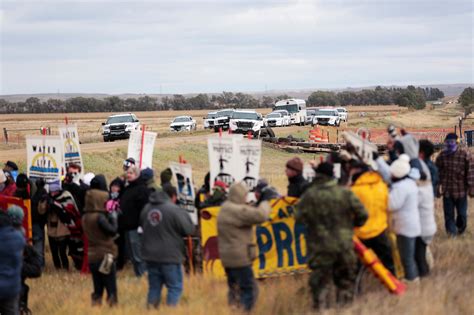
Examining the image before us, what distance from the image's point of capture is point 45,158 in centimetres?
1373

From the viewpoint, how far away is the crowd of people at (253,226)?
8.48 meters

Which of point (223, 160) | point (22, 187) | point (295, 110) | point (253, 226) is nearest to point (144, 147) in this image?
point (22, 187)

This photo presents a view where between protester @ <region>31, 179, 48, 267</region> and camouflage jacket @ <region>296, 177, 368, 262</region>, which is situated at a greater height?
camouflage jacket @ <region>296, 177, 368, 262</region>

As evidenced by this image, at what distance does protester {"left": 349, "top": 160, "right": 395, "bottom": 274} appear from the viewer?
9180mm

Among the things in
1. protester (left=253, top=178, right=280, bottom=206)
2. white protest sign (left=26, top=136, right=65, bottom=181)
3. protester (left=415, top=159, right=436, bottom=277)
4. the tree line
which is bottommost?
the tree line

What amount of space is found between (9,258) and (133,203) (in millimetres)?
2998

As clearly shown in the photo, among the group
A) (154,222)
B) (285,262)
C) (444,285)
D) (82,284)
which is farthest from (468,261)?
(82,284)

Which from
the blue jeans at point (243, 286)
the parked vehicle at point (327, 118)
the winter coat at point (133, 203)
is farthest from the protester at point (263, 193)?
the parked vehicle at point (327, 118)

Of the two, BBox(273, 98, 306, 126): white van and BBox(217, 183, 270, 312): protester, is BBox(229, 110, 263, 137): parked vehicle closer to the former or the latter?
BBox(273, 98, 306, 126): white van

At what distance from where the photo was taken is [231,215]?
341 inches

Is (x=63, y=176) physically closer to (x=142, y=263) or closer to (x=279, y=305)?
(x=142, y=263)

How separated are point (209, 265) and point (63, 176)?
13.7 feet

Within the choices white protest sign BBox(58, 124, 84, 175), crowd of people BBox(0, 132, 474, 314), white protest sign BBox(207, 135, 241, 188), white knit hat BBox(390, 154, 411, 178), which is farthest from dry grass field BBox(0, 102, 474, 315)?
white protest sign BBox(58, 124, 84, 175)

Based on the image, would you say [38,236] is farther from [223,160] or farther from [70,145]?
[223,160]
